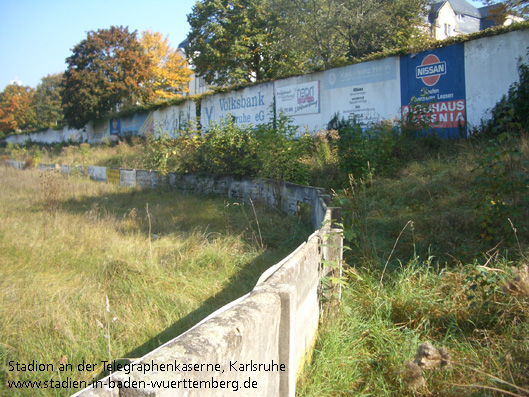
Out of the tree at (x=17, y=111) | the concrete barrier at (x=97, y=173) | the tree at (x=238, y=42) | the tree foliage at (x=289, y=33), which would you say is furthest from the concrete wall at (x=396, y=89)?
the tree at (x=17, y=111)

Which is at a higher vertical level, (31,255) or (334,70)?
(334,70)

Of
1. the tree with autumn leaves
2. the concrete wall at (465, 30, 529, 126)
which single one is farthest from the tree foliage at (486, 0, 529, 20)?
the tree with autumn leaves

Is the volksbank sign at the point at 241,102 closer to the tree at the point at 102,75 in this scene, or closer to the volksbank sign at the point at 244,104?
the volksbank sign at the point at 244,104

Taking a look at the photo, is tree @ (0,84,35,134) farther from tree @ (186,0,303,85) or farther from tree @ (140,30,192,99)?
tree @ (186,0,303,85)

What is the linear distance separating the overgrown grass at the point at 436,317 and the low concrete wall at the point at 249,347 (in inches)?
13.7

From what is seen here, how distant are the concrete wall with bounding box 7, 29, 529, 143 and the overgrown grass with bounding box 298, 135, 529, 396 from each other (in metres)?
5.25

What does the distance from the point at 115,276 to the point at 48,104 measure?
53045 mm

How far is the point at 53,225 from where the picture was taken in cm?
757

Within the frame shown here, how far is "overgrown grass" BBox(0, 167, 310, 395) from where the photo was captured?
343 centimetres

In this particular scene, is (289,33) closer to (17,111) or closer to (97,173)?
(97,173)

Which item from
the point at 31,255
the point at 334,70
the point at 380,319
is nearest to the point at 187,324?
the point at 380,319

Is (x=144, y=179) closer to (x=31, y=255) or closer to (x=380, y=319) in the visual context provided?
(x=31, y=255)

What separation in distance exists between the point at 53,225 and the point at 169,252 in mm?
3044

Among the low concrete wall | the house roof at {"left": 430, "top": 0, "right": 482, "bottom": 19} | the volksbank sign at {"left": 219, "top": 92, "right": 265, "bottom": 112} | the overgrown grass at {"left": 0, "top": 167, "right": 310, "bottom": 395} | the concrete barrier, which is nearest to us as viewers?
the low concrete wall
